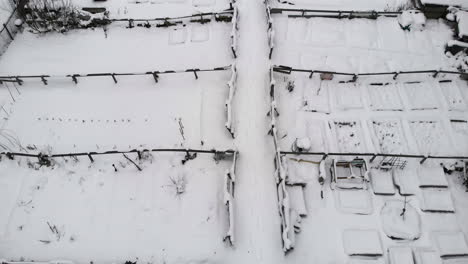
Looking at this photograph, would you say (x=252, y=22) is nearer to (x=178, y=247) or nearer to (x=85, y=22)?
(x=85, y=22)

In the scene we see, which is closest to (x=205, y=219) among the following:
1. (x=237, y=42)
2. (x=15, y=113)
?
(x=237, y=42)

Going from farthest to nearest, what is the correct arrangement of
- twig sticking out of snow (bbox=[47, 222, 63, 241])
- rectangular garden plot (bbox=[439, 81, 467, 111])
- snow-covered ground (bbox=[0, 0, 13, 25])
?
1. snow-covered ground (bbox=[0, 0, 13, 25])
2. rectangular garden plot (bbox=[439, 81, 467, 111])
3. twig sticking out of snow (bbox=[47, 222, 63, 241])

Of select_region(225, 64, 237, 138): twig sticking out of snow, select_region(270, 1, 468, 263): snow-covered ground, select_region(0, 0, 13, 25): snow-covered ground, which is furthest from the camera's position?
select_region(0, 0, 13, 25): snow-covered ground

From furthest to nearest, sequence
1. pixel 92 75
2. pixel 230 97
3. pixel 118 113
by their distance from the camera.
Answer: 1. pixel 92 75
2. pixel 118 113
3. pixel 230 97

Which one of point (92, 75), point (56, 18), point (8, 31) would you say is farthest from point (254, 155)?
point (8, 31)

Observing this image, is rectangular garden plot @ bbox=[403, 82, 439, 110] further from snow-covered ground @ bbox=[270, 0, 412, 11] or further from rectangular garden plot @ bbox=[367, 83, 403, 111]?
snow-covered ground @ bbox=[270, 0, 412, 11]

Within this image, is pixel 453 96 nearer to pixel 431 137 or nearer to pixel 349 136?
pixel 431 137

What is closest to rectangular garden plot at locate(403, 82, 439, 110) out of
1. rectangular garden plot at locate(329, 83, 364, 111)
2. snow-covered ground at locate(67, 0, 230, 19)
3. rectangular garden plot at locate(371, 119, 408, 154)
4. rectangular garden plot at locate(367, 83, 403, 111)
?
rectangular garden plot at locate(367, 83, 403, 111)

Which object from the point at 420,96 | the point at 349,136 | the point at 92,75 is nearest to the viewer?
the point at 349,136
